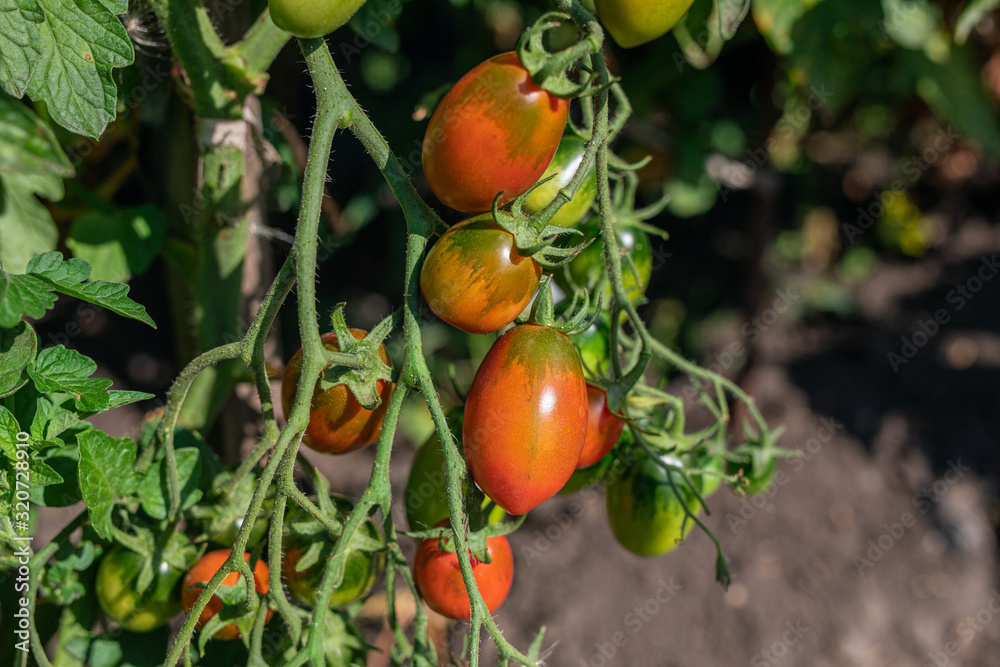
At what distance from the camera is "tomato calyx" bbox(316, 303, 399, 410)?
0.56 m

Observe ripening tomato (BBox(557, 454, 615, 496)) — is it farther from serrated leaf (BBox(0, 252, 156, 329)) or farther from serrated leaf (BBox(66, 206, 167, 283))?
serrated leaf (BBox(66, 206, 167, 283))

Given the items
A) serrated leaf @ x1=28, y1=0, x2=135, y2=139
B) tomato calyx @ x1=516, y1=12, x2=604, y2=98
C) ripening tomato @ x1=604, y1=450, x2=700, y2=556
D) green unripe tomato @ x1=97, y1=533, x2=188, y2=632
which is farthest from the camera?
ripening tomato @ x1=604, y1=450, x2=700, y2=556

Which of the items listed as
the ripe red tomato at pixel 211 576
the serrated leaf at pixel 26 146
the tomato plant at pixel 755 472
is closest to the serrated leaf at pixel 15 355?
the serrated leaf at pixel 26 146

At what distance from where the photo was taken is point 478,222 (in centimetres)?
55

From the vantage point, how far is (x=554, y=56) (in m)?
0.51

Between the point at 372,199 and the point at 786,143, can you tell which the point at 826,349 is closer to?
the point at 786,143

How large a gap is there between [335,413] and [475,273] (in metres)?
0.20

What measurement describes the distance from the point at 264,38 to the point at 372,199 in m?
1.05

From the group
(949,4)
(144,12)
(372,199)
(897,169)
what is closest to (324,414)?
(144,12)

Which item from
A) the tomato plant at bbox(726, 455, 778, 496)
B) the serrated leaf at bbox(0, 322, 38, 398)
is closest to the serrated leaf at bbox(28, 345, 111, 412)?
the serrated leaf at bbox(0, 322, 38, 398)

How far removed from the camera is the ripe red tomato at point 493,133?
20.8 inches

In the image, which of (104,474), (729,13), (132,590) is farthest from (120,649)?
(729,13)

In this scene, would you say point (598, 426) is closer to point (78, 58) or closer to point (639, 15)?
point (639, 15)

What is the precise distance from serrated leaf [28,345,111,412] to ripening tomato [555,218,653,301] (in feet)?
1.54
